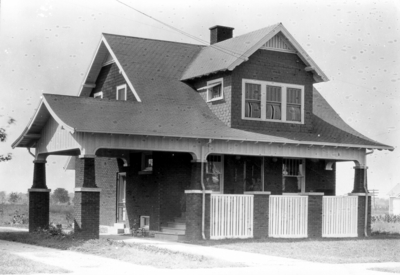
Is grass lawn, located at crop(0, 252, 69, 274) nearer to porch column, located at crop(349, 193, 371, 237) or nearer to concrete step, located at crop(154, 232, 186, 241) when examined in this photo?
concrete step, located at crop(154, 232, 186, 241)

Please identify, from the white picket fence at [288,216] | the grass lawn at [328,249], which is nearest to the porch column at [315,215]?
the white picket fence at [288,216]

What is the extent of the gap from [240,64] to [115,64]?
5.72 metres

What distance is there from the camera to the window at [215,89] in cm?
2577

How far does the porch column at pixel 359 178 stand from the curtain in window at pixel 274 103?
11.9 ft

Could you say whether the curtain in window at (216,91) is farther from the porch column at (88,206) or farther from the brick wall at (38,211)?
the brick wall at (38,211)

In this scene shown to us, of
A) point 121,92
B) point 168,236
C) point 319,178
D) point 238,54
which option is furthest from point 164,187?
point 319,178

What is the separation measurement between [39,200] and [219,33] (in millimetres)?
10897

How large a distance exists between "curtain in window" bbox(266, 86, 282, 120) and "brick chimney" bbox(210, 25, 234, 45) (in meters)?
5.59

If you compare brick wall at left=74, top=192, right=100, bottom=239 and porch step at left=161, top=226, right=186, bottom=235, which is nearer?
brick wall at left=74, top=192, right=100, bottom=239

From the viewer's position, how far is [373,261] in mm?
18047

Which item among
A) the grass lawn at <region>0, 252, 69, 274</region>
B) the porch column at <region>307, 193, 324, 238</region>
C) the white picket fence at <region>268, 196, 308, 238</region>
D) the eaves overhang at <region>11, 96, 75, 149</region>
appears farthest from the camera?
the porch column at <region>307, 193, 324, 238</region>

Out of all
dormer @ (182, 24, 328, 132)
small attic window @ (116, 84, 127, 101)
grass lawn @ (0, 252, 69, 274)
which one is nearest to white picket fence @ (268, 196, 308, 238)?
dormer @ (182, 24, 328, 132)

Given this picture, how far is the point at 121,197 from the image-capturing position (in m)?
28.8

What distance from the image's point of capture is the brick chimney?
30.7 metres
